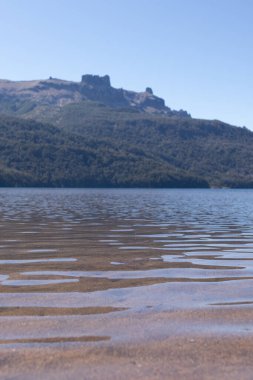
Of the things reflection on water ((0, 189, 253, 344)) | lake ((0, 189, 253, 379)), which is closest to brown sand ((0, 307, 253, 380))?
lake ((0, 189, 253, 379))

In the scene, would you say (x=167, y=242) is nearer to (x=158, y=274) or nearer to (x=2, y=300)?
(x=158, y=274)

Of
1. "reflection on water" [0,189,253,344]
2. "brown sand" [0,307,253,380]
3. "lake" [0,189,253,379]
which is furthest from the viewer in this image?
"reflection on water" [0,189,253,344]

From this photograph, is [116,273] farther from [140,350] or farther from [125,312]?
[140,350]

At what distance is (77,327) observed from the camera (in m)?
7.77

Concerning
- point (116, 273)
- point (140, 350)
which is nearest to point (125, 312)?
point (140, 350)

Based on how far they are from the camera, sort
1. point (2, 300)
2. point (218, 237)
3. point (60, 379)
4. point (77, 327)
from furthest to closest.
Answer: point (218, 237) → point (2, 300) → point (77, 327) → point (60, 379)

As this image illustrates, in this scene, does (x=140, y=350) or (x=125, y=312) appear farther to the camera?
(x=125, y=312)

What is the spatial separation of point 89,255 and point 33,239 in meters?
5.10

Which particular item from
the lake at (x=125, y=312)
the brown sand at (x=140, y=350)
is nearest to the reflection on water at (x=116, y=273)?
the lake at (x=125, y=312)

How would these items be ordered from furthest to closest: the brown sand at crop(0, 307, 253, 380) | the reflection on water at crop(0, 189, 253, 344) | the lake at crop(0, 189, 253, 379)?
the reflection on water at crop(0, 189, 253, 344), the lake at crop(0, 189, 253, 379), the brown sand at crop(0, 307, 253, 380)

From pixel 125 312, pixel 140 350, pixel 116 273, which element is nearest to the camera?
pixel 140 350

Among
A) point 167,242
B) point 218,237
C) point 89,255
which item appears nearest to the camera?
point 89,255

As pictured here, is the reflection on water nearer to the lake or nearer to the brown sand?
the lake

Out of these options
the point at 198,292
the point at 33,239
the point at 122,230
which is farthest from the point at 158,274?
the point at 122,230
